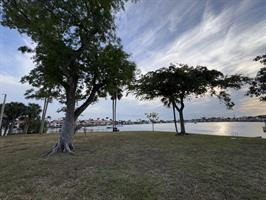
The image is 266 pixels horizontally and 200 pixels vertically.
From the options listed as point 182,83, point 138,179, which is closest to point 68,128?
point 138,179

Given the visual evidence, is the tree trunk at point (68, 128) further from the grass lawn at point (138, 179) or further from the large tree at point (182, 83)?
the large tree at point (182, 83)

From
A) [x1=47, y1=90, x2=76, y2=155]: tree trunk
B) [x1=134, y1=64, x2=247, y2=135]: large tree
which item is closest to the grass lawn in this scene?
[x1=47, y1=90, x2=76, y2=155]: tree trunk

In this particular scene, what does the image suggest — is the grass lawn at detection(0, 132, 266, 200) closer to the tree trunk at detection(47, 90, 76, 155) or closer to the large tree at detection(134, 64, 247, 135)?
the tree trunk at detection(47, 90, 76, 155)

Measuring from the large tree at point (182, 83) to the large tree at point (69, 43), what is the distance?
9.05m

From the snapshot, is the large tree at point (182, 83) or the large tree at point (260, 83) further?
the large tree at point (182, 83)

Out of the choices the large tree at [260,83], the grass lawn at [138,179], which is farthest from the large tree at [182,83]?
the grass lawn at [138,179]

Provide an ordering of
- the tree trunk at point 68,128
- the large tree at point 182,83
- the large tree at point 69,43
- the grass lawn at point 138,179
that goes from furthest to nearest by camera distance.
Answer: the large tree at point 182,83
the tree trunk at point 68,128
the large tree at point 69,43
the grass lawn at point 138,179

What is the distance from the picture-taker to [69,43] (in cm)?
1015

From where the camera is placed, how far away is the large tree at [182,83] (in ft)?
62.2

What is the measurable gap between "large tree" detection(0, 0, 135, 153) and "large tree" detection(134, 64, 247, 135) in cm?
905

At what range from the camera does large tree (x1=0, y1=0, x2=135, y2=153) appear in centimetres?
904

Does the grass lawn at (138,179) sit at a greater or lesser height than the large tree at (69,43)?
lesser

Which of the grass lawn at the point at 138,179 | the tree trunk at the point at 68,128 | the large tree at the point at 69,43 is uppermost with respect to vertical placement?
the large tree at the point at 69,43

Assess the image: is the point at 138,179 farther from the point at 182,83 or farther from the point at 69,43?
the point at 182,83
